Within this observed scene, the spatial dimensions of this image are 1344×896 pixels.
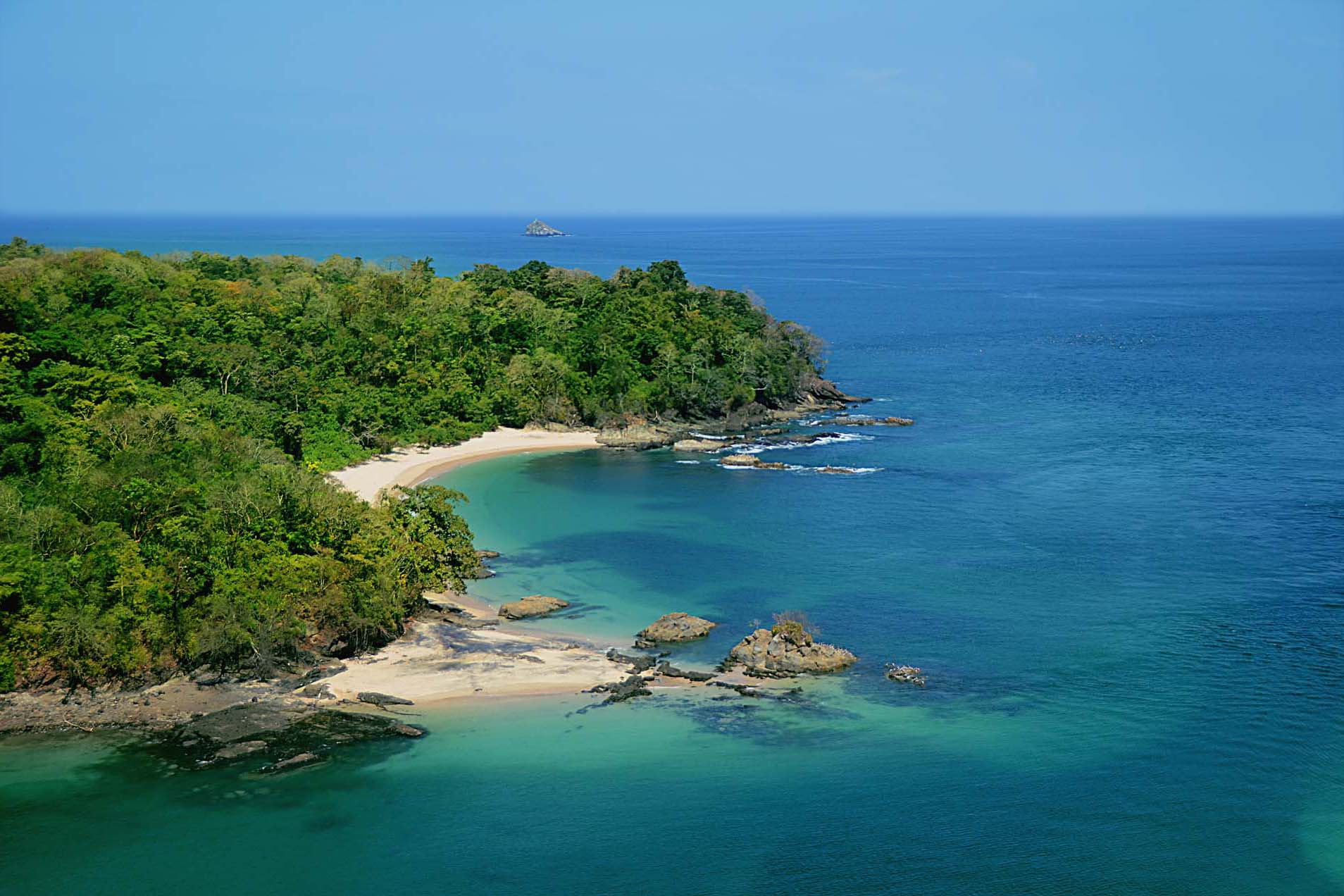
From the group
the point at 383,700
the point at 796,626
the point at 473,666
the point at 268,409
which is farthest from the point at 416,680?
the point at 268,409

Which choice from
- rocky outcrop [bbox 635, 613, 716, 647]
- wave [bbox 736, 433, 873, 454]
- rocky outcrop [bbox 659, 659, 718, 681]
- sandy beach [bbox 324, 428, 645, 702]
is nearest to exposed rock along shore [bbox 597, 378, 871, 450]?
wave [bbox 736, 433, 873, 454]

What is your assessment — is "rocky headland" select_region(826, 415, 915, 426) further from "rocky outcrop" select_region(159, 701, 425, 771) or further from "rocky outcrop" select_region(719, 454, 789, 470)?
"rocky outcrop" select_region(159, 701, 425, 771)

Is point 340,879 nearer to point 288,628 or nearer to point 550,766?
point 550,766

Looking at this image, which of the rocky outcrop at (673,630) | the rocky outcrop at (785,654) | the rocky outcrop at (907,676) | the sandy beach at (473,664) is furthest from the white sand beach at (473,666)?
the rocky outcrop at (907,676)

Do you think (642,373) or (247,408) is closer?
(247,408)

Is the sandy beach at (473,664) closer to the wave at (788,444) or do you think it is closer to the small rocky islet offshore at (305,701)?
the small rocky islet offshore at (305,701)

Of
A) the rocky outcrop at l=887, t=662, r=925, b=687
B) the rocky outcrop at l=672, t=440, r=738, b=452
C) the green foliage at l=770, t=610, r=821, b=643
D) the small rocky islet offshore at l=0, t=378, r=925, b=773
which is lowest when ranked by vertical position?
the small rocky islet offshore at l=0, t=378, r=925, b=773

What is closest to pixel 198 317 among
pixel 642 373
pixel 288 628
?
pixel 642 373
